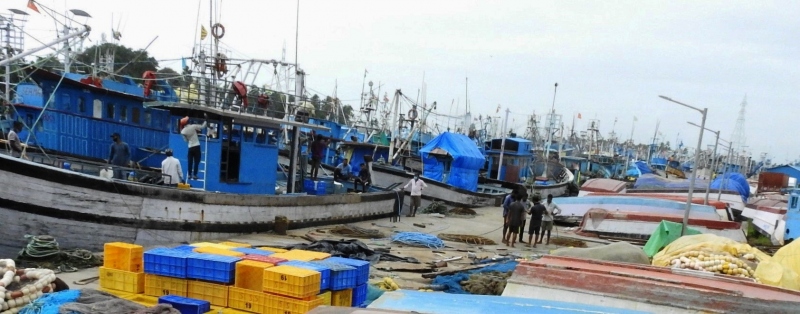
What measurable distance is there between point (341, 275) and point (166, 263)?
183 centimetres

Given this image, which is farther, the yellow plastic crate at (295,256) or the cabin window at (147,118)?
the cabin window at (147,118)

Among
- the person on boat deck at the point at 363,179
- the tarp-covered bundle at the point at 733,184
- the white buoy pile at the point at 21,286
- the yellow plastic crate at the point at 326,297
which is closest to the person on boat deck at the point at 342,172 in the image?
the person on boat deck at the point at 363,179

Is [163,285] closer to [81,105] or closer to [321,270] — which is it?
[321,270]

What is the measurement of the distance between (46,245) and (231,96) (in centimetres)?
539

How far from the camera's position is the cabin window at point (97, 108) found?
13.8 m

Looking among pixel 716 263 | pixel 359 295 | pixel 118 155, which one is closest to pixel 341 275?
pixel 359 295

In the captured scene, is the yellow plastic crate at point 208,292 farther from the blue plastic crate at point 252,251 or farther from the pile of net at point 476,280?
the pile of net at point 476,280

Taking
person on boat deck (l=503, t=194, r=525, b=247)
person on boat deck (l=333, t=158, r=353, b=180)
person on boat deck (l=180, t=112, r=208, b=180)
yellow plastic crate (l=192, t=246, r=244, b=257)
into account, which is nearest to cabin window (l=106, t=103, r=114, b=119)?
person on boat deck (l=180, t=112, r=208, b=180)

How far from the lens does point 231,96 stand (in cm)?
1217

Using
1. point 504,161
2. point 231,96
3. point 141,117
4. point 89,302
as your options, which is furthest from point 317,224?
point 504,161

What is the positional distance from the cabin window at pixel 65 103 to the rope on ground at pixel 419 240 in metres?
9.07

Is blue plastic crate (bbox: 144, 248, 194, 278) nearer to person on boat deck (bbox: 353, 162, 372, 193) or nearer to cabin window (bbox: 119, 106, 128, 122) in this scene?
cabin window (bbox: 119, 106, 128, 122)

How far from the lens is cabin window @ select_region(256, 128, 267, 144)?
12367 mm

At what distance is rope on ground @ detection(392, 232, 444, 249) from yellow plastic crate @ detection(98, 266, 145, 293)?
22.7 ft
